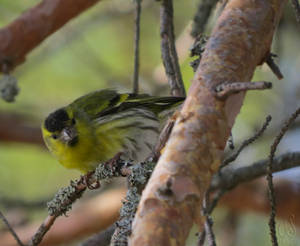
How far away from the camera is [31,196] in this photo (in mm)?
6035

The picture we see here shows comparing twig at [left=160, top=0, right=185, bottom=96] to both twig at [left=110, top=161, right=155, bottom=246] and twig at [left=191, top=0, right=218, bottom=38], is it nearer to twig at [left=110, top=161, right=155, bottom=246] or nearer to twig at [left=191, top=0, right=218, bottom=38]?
twig at [left=191, top=0, right=218, bottom=38]

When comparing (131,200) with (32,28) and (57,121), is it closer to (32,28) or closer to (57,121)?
(32,28)

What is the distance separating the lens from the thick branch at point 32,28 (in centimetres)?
366

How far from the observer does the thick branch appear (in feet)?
12.0

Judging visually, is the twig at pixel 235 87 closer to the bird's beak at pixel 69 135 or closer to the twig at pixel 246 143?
the twig at pixel 246 143

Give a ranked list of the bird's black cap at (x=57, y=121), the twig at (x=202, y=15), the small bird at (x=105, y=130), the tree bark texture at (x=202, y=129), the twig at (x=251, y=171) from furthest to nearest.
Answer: the bird's black cap at (x=57, y=121) → the small bird at (x=105, y=130) → the twig at (x=202, y=15) → the twig at (x=251, y=171) → the tree bark texture at (x=202, y=129)

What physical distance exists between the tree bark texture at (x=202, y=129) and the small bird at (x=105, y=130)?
1.67m

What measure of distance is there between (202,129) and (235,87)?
16 cm

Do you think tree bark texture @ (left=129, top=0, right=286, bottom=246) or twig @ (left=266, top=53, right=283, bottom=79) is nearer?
tree bark texture @ (left=129, top=0, right=286, bottom=246)

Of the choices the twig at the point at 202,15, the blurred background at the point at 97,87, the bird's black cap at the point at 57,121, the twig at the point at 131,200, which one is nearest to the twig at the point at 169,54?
the twig at the point at 202,15

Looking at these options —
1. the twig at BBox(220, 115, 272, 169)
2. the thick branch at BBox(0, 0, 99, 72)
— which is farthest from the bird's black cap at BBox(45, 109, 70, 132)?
the twig at BBox(220, 115, 272, 169)

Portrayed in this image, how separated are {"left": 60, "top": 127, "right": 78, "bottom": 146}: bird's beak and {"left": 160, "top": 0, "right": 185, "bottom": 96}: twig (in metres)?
1.07

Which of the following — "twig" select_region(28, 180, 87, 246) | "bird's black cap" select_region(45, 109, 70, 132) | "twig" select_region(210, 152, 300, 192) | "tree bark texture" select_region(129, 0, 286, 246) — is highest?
"tree bark texture" select_region(129, 0, 286, 246)

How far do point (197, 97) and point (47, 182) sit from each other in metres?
4.68
